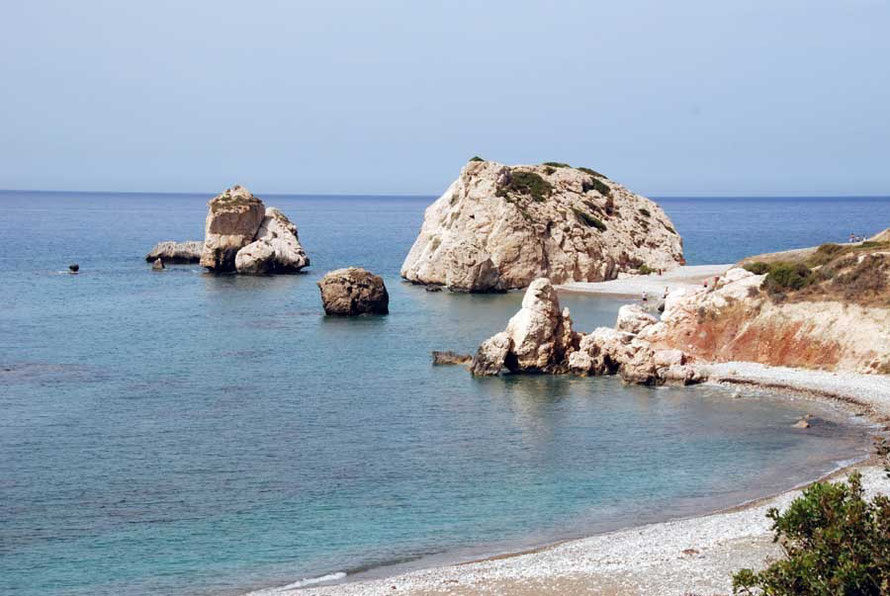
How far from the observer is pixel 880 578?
16.1 metres

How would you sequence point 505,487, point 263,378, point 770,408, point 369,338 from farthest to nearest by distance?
1. point 369,338
2. point 263,378
3. point 770,408
4. point 505,487

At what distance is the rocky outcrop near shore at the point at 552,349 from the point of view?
180 ft

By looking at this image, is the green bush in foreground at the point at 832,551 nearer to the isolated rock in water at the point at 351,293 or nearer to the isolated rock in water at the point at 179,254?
the isolated rock in water at the point at 351,293

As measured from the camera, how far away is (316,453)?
3931 cm

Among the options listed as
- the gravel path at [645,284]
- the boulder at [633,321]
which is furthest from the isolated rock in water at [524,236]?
the boulder at [633,321]

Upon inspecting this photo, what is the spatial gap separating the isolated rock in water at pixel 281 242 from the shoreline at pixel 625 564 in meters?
79.1

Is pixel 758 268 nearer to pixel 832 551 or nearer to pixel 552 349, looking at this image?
pixel 552 349

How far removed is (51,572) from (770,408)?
32.3 meters

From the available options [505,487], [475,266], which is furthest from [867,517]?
[475,266]

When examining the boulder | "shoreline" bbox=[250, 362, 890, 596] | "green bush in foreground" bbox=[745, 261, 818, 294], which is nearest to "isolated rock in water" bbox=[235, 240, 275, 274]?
the boulder

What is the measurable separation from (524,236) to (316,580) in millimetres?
68750

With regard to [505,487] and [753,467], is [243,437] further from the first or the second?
[753,467]

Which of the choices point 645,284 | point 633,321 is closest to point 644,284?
point 645,284

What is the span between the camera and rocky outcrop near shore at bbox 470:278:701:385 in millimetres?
55000
